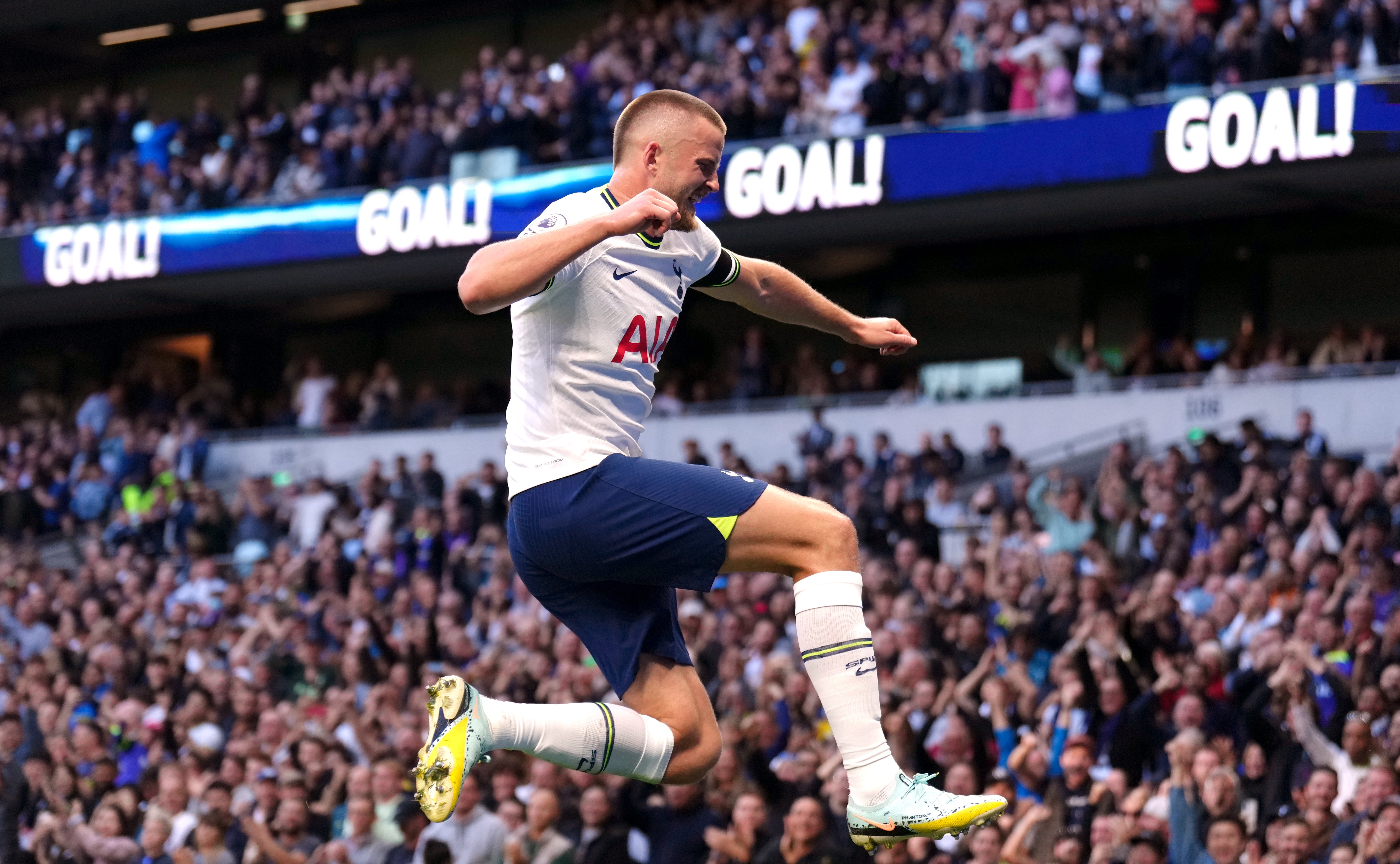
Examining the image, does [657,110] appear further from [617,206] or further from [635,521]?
[635,521]

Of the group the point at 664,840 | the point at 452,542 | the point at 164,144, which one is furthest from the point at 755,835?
the point at 164,144

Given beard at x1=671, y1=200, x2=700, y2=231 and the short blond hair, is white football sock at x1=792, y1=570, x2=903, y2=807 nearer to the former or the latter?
beard at x1=671, y1=200, x2=700, y2=231

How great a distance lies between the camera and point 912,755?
9.79 meters

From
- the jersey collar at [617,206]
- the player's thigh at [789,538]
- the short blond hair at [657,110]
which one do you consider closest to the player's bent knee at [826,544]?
the player's thigh at [789,538]

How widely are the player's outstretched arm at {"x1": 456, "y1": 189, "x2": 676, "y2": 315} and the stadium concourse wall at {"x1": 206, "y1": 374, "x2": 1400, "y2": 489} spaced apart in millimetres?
10801

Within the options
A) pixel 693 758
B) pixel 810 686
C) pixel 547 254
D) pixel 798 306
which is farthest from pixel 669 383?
pixel 547 254

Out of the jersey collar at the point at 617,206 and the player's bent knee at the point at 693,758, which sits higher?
the jersey collar at the point at 617,206

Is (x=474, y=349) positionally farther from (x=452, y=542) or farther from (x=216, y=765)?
(x=216, y=765)

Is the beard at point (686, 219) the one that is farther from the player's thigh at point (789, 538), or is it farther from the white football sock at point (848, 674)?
the white football sock at point (848, 674)

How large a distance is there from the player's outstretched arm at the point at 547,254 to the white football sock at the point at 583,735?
4.14 ft

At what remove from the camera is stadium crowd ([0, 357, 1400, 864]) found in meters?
9.09

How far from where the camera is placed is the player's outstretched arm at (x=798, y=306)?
537 cm

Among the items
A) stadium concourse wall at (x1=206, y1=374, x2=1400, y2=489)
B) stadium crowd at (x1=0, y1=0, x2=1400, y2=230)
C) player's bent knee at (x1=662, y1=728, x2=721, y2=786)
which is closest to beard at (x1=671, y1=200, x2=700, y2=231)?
player's bent knee at (x1=662, y1=728, x2=721, y2=786)

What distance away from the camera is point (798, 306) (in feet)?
18.0
